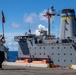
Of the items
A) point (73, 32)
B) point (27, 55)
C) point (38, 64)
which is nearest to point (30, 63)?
point (38, 64)

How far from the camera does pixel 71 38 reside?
203ft

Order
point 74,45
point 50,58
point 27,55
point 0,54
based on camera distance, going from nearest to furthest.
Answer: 1. point 0,54
2. point 74,45
3. point 50,58
4. point 27,55

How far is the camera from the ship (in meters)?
59.6

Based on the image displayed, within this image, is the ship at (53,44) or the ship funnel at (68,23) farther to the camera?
the ship funnel at (68,23)

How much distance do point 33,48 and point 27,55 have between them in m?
2.51

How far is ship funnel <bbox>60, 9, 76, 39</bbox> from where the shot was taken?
65062 millimetres

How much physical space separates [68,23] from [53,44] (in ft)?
22.5

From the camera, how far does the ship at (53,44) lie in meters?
59.6

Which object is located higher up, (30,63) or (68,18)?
(68,18)

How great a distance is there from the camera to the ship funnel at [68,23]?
65.1 meters

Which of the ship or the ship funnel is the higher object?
the ship funnel

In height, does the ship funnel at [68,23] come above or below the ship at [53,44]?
above

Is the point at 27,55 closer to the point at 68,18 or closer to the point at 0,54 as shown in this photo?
the point at 68,18

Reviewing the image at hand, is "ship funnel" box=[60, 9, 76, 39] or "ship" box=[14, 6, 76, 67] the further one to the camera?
"ship funnel" box=[60, 9, 76, 39]
